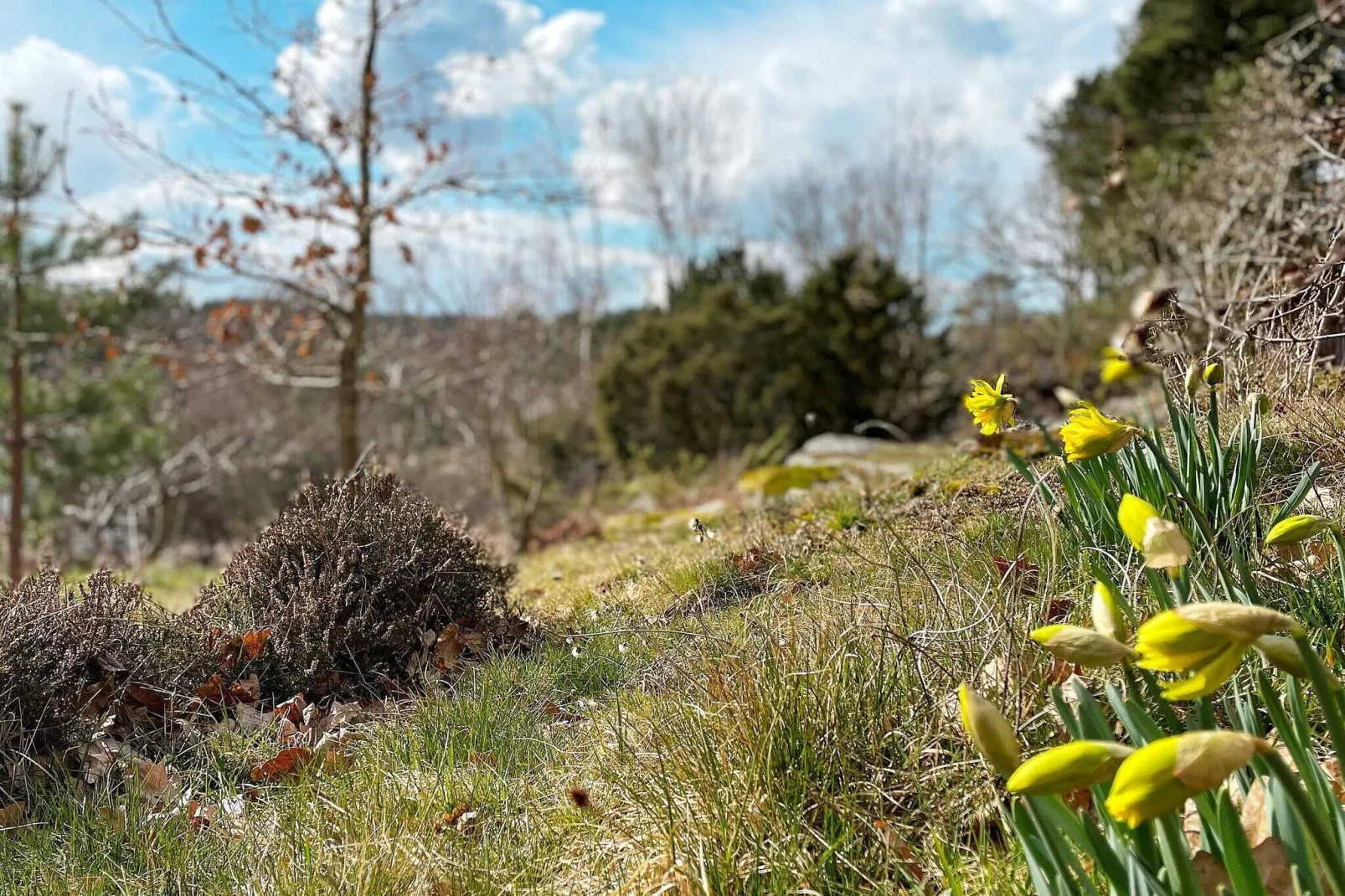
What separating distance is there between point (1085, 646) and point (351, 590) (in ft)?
8.96

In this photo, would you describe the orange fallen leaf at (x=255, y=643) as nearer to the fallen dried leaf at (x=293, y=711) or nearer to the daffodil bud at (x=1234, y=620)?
the fallen dried leaf at (x=293, y=711)

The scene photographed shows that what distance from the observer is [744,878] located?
1.60 m

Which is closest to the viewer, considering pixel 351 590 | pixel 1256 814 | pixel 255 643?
pixel 1256 814

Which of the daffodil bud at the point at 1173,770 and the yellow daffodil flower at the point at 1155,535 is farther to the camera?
the yellow daffodil flower at the point at 1155,535

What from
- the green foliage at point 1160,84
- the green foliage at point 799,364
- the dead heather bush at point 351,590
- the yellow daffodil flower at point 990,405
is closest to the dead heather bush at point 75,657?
the dead heather bush at point 351,590

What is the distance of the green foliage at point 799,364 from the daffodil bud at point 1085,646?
35.5 feet

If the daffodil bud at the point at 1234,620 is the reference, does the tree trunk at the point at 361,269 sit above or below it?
above

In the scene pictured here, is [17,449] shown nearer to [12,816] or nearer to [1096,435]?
[12,816]

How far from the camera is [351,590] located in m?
3.23

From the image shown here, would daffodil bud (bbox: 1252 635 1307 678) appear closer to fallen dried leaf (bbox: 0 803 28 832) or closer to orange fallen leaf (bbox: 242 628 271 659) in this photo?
fallen dried leaf (bbox: 0 803 28 832)

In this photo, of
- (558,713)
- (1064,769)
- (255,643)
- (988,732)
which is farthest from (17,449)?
(1064,769)

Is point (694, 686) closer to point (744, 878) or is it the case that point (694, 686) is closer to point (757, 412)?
point (744, 878)

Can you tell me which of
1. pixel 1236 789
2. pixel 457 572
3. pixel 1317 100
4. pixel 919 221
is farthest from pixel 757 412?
pixel 919 221

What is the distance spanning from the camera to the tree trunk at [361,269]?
7.24 meters
